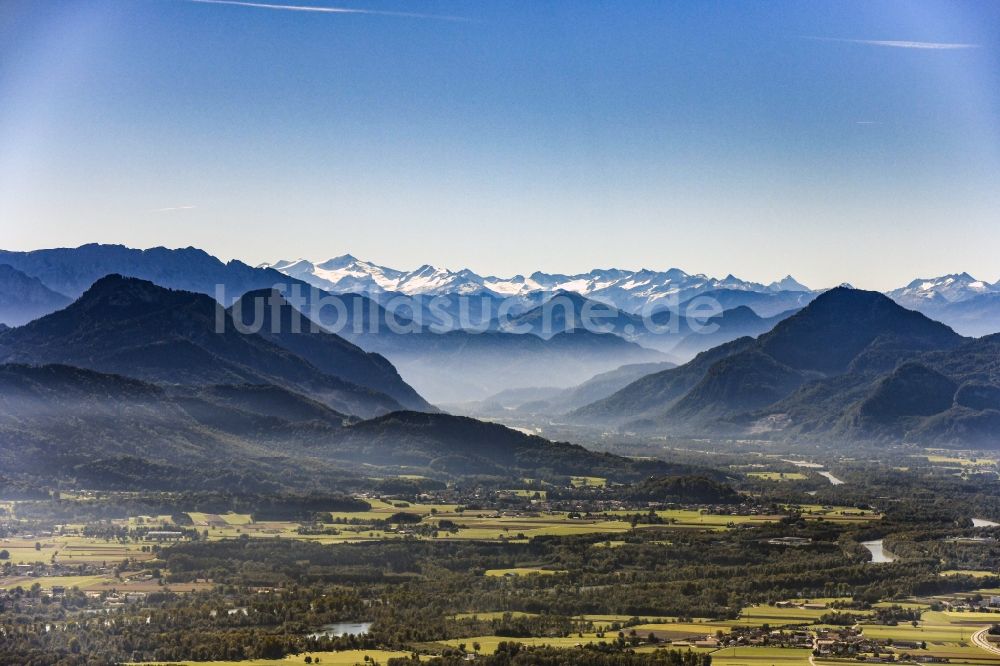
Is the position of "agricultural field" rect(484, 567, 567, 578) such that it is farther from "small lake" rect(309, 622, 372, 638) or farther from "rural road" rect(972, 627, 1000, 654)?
"rural road" rect(972, 627, 1000, 654)

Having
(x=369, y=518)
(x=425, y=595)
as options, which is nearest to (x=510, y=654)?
(x=425, y=595)

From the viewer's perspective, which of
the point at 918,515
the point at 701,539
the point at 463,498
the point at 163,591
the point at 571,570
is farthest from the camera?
the point at 463,498

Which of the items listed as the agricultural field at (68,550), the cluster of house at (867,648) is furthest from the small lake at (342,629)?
the cluster of house at (867,648)

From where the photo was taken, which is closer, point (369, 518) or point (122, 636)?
point (122, 636)

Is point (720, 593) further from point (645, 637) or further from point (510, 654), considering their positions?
point (510, 654)

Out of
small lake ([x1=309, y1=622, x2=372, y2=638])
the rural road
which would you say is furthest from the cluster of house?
small lake ([x1=309, y1=622, x2=372, y2=638])

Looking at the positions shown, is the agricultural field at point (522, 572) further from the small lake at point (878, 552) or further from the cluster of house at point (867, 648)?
the cluster of house at point (867, 648)
